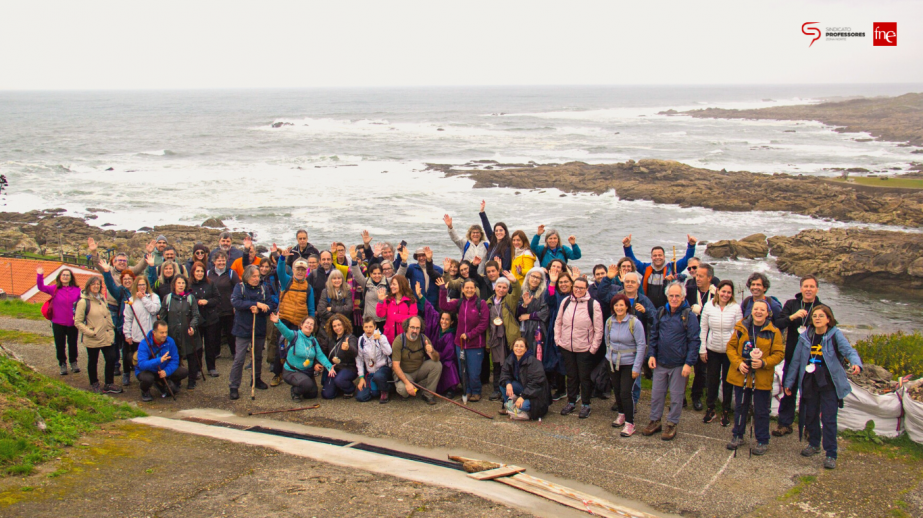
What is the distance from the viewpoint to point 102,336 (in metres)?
8.54

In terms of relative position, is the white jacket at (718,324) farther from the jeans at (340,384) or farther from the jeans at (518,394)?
the jeans at (340,384)

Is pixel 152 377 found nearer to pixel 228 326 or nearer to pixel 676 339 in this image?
pixel 228 326

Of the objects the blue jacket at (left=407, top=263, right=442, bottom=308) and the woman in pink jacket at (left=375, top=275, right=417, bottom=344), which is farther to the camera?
the blue jacket at (left=407, top=263, right=442, bottom=308)

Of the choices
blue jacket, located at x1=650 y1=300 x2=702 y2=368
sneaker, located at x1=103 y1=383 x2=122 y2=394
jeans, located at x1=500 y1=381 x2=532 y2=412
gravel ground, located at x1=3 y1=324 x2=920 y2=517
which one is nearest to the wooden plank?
gravel ground, located at x1=3 y1=324 x2=920 y2=517

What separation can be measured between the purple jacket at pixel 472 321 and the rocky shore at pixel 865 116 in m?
72.7

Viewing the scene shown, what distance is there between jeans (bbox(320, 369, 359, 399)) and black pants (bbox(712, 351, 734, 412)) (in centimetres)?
453

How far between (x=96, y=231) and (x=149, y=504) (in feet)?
96.3

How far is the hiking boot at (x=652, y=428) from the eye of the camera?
7430mm

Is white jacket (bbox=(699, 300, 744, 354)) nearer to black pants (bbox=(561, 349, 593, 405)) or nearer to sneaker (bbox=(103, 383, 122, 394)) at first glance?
black pants (bbox=(561, 349, 593, 405))

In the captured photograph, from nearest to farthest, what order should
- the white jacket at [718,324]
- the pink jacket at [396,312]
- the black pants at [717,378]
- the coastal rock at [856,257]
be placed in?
the white jacket at [718,324] < the black pants at [717,378] < the pink jacket at [396,312] < the coastal rock at [856,257]

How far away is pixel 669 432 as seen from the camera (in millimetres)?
7336

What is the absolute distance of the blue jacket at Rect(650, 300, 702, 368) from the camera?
7.07 meters

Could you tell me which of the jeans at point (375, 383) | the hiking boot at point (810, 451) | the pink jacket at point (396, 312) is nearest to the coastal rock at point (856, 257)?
the hiking boot at point (810, 451)

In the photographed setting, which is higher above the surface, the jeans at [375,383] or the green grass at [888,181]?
the green grass at [888,181]
